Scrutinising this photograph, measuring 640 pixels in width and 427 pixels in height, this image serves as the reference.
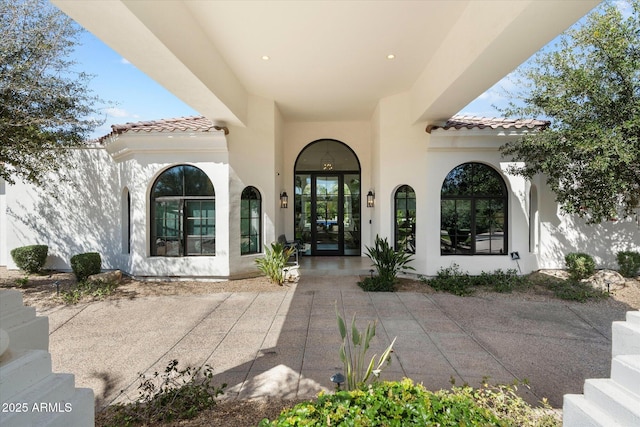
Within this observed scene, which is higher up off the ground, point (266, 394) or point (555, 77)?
point (555, 77)

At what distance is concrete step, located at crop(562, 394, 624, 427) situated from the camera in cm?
186

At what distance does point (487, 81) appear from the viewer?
5047 millimetres

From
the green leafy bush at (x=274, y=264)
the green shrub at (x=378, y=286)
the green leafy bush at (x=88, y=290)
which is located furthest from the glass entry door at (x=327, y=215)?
the green leafy bush at (x=88, y=290)

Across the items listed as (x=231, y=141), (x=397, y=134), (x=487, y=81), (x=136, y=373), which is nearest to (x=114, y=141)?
(x=231, y=141)

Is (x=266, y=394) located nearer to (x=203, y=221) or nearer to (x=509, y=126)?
(x=203, y=221)

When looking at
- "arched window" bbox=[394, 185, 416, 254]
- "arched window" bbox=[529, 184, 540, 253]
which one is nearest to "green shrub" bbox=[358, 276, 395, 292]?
"arched window" bbox=[394, 185, 416, 254]

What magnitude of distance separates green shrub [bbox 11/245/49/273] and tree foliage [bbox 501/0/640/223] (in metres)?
13.2

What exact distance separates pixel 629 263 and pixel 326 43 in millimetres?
9558

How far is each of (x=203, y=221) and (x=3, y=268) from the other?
7.00 metres

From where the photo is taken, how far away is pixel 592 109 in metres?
5.71

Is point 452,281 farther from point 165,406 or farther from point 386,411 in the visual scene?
point 165,406

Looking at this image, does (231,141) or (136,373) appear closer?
(136,373)

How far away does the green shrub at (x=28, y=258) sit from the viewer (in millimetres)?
8508

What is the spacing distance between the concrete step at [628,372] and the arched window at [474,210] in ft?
20.3
